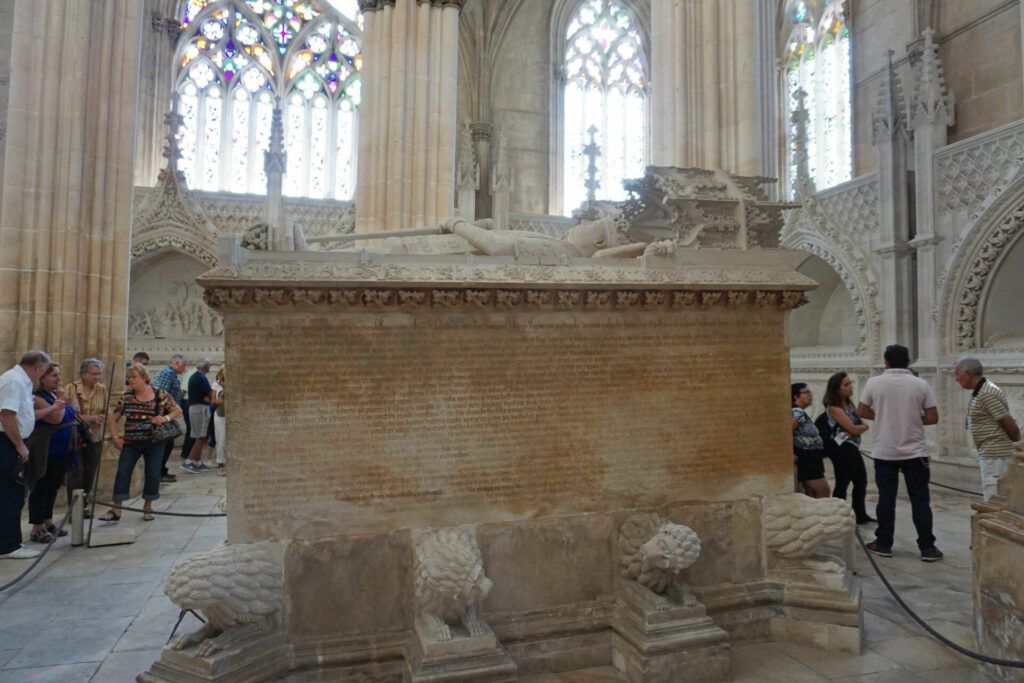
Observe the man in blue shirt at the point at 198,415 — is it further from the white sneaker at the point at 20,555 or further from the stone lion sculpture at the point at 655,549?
the stone lion sculpture at the point at 655,549

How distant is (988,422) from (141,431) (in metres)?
6.60

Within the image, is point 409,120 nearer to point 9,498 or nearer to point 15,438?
point 15,438

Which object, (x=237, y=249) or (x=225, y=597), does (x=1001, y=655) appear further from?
(x=237, y=249)

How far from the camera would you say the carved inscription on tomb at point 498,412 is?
295 cm

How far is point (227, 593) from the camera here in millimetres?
2637

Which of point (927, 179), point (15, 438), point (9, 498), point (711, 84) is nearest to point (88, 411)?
point (9, 498)

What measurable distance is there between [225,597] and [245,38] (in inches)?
614

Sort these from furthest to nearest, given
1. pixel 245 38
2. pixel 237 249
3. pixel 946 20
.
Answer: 1. pixel 245 38
2. pixel 946 20
3. pixel 237 249

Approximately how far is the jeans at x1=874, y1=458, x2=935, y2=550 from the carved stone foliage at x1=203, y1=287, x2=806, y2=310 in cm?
165

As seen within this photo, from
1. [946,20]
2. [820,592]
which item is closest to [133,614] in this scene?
[820,592]

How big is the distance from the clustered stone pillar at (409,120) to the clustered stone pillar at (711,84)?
11.0ft

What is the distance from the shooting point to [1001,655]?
2.77 meters

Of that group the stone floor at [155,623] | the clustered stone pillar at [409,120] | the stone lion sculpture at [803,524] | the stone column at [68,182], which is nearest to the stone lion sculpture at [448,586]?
the stone floor at [155,623]

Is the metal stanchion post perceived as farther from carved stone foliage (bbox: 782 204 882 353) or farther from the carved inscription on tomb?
carved stone foliage (bbox: 782 204 882 353)
